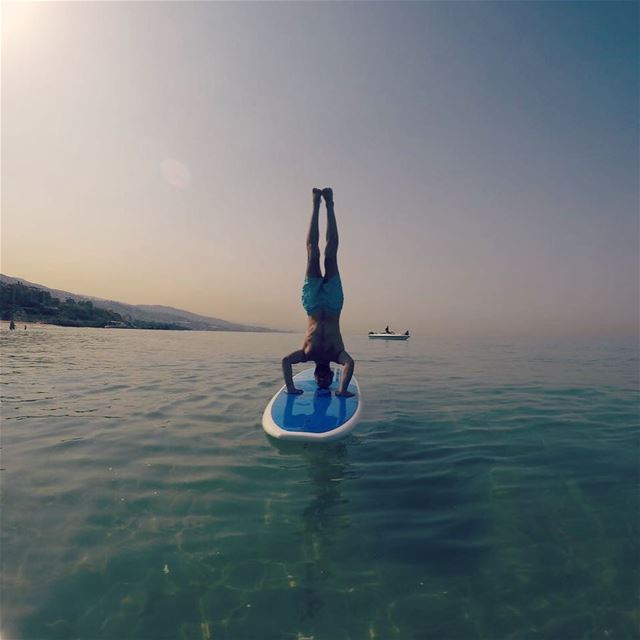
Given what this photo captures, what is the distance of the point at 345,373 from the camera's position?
34.8 ft

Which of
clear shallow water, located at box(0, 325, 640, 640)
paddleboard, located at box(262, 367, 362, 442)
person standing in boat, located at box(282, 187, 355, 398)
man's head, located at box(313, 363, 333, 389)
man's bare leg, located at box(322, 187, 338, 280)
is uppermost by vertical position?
man's bare leg, located at box(322, 187, 338, 280)

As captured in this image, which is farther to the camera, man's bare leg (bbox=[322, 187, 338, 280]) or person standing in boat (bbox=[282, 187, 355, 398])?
man's bare leg (bbox=[322, 187, 338, 280])

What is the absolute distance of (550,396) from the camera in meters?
14.1

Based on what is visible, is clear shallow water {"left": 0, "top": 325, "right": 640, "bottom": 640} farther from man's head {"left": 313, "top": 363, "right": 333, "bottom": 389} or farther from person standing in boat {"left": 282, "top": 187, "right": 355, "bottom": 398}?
man's head {"left": 313, "top": 363, "right": 333, "bottom": 389}

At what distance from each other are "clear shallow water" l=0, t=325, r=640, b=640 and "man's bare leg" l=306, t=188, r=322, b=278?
5.30m

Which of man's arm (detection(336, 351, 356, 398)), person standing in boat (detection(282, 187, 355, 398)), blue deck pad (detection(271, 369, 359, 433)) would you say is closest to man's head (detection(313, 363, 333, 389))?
person standing in boat (detection(282, 187, 355, 398))

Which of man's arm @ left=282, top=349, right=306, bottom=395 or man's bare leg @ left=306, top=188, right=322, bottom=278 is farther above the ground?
man's bare leg @ left=306, top=188, right=322, bottom=278

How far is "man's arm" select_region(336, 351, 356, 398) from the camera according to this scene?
10.6 m

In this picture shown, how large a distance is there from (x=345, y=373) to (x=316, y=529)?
18.9 feet

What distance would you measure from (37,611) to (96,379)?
1414 cm

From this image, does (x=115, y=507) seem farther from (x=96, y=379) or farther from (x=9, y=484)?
(x=96, y=379)

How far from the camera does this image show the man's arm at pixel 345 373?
34.7 ft

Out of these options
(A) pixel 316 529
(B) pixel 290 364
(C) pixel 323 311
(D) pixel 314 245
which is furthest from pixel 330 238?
(A) pixel 316 529

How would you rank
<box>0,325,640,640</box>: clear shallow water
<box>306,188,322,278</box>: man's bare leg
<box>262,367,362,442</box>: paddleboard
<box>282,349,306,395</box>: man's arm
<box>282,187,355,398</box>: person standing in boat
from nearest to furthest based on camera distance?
1. <box>0,325,640,640</box>: clear shallow water
2. <box>262,367,362,442</box>: paddleboard
3. <box>282,349,306,395</box>: man's arm
4. <box>282,187,355,398</box>: person standing in boat
5. <box>306,188,322,278</box>: man's bare leg
